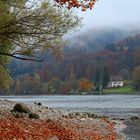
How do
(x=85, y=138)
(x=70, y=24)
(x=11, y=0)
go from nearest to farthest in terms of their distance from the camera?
(x=11, y=0), (x=70, y=24), (x=85, y=138)

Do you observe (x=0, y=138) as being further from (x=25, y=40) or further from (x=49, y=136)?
(x=25, y=40)

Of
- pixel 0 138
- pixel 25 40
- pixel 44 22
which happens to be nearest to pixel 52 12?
pixel 44 22

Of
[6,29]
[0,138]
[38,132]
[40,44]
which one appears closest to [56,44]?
[40,44]

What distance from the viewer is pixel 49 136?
23578mm

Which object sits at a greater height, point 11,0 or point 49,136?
point 11,0

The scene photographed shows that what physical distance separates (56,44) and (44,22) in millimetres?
1888

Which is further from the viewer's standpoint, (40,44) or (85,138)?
(85,138)

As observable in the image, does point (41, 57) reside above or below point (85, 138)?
above

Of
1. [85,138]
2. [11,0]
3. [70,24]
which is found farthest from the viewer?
[85,138]

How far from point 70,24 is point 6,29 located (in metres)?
3.50

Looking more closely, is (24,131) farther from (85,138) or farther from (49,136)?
(85,138)

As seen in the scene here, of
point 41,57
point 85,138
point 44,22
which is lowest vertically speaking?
point 85,138

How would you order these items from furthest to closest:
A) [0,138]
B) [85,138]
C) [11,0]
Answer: [85,138] → [11,0] → [0,138]

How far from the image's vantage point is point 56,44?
84.9ft
